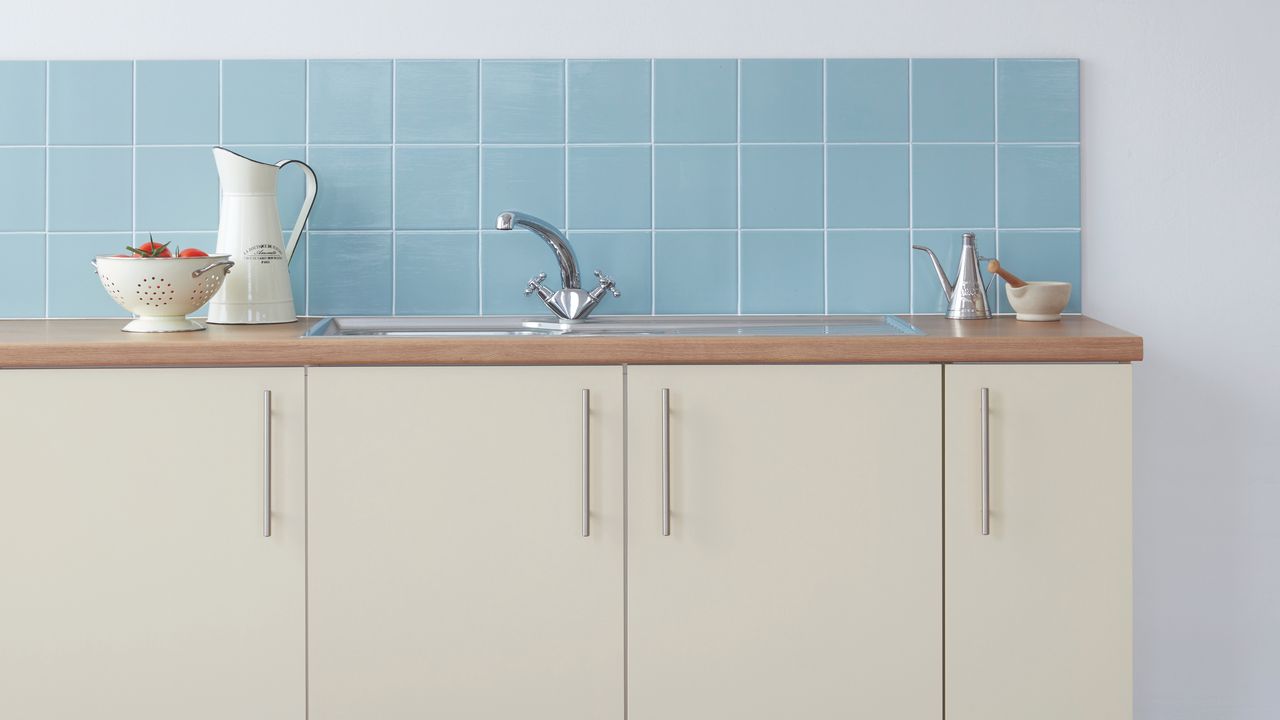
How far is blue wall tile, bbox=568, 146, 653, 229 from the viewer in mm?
2182

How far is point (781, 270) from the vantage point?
2.19m

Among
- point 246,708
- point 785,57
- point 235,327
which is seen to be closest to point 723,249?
point 785,57

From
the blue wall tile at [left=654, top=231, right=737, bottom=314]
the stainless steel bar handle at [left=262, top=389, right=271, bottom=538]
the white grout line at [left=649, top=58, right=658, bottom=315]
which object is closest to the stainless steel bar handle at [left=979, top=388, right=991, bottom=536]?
the blue wall tile at [left=654, top=231, right=737, bottom=314]

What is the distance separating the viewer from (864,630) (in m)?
1.71

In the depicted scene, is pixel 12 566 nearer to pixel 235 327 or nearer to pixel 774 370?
pixel 235 327

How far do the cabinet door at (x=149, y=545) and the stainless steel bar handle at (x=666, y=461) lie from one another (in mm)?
556

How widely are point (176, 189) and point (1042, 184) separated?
5.63 ft

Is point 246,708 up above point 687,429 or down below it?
below

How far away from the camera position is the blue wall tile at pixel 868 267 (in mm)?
2188

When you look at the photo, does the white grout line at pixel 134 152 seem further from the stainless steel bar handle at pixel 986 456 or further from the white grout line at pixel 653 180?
the stainless steel bar handle at pixel 986 456

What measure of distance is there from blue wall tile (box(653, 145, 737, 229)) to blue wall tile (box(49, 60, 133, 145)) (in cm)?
105

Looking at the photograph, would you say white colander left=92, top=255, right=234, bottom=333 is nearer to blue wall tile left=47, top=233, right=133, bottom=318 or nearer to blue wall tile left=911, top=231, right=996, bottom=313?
blue wall tile left=47, top=233, right=133, bottom=318

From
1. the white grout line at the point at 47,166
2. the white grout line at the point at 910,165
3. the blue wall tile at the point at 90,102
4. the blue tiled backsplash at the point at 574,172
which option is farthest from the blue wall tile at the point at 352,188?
the white grout line at the point at 910,165

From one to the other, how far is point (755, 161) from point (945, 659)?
1.01 m
